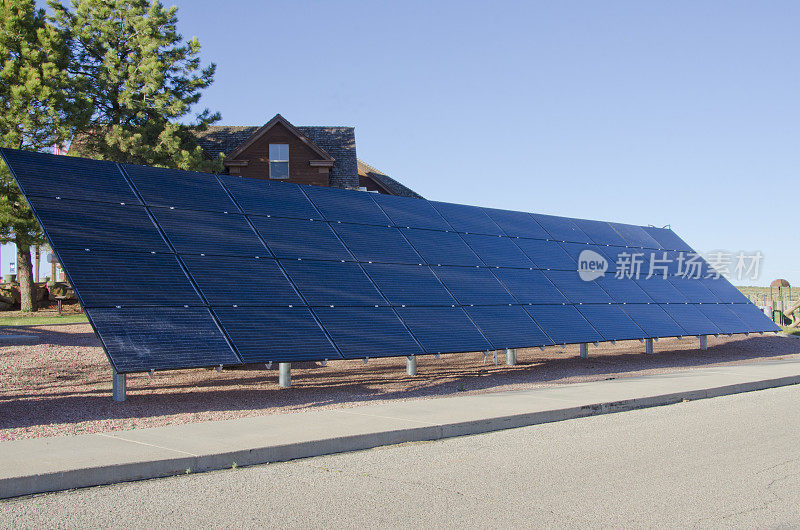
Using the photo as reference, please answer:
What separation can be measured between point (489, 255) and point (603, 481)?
37.1 ft

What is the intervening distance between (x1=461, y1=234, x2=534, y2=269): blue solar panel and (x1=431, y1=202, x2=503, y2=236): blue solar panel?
0.90ft

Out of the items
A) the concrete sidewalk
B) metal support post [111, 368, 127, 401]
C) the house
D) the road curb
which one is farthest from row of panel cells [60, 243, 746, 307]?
the house

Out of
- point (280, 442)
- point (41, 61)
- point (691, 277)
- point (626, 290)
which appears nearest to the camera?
point (280, 442)

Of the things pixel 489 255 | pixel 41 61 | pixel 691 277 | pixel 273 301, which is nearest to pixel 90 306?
pixel 273 301

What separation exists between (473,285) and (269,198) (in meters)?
4.96

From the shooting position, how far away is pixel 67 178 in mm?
12727

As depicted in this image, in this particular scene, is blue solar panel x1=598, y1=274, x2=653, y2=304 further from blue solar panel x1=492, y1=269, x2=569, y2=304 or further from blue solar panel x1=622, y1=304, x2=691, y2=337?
blue solar panel x1=492, y1=269, x2=569, y2=304

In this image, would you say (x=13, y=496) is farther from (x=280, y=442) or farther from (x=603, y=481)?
(x=603, y=481)

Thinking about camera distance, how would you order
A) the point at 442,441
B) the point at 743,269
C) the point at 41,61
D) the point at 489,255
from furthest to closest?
Result: the point at 41,61 → the point at 743,269 → the point at 489,255 → the point at 442,441

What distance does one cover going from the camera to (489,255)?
1852cm

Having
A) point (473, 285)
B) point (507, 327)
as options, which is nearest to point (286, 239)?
point (473, 285)

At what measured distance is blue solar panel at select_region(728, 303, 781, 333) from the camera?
71.7 feet

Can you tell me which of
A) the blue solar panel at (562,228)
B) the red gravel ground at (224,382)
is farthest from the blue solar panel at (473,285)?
the blue solar panel at (562,228)

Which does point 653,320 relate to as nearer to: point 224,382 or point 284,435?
point 224,382
